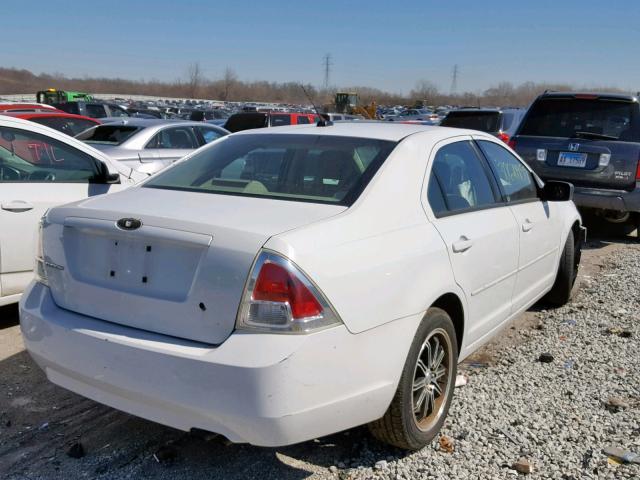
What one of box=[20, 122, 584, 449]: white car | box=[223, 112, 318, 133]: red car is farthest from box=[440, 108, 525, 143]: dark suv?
box=[20, 122, 584, 449]: white car

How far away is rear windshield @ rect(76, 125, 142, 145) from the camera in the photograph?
30.2 feet

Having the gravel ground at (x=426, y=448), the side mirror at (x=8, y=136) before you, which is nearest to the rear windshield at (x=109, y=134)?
the side mirror at (x=8, y=136)

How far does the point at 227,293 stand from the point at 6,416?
187 cm

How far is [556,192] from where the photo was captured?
483 cm

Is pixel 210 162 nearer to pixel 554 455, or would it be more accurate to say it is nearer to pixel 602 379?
pixel 554 455

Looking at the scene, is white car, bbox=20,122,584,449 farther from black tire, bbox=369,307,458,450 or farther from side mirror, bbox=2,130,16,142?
side mirror, bbox=2,130,16,142

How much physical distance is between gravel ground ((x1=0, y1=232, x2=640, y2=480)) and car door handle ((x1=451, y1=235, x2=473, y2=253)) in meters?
0.97

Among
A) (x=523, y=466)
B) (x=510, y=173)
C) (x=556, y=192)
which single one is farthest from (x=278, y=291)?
(x=556, y=192)

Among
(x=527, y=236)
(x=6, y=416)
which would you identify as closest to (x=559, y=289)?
(x=527, y=236)

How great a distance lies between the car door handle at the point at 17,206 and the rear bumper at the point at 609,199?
21.1 ft

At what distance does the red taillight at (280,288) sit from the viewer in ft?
7.91

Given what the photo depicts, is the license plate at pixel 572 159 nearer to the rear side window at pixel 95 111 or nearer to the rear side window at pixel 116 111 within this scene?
the rear side window at pixel 95 111

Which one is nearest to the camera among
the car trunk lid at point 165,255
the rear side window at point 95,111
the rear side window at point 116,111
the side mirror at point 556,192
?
the car trunk lid at point 165,255

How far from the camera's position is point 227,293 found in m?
2.44
